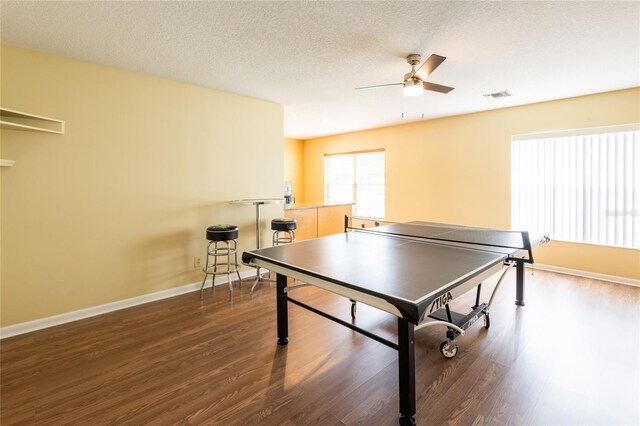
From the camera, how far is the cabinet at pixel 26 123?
2.44 m

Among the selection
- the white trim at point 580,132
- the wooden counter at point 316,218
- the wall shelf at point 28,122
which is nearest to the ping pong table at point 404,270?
the wall shelf at point 28,122

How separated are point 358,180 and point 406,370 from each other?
19.3 feet

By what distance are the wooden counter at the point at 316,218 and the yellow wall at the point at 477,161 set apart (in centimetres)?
128

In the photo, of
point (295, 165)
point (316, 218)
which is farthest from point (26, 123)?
point (295, 165)

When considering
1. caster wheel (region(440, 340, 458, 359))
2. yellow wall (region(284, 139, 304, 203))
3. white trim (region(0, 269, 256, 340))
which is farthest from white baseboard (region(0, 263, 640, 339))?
yellow wall (region(284, 139, 304, 203))

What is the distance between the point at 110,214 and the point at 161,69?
164cm

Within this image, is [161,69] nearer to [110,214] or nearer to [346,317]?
[110,214]

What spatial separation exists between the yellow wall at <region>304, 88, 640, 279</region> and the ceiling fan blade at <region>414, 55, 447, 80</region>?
3.05 meters

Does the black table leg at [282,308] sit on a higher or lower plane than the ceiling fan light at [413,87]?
lower

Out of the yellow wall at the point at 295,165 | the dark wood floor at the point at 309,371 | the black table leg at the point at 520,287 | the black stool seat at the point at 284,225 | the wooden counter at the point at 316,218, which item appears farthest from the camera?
the yellow wall at the point at 295,165

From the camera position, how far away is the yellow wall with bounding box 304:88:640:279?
4.07 meters

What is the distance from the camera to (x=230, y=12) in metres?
2.18

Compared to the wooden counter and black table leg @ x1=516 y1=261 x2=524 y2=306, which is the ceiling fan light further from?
the wooden counter

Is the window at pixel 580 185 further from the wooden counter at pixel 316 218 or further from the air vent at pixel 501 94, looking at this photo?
the wooden counter at pixel 316 218
